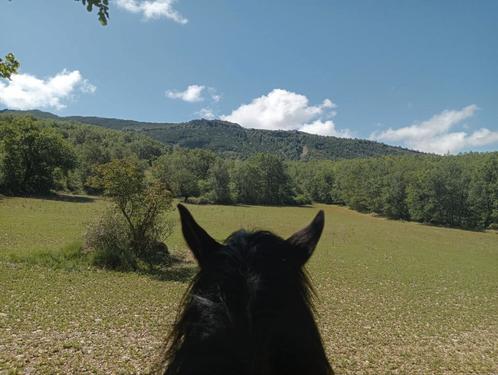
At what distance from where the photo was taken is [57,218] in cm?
2970

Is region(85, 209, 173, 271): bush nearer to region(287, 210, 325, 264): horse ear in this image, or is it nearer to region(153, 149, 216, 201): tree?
region(287, 210, 325, 264): horse ear

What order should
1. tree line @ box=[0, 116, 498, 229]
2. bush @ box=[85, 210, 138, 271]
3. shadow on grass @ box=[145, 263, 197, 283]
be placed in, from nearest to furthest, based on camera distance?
shadow on grass @ box=[145, 263, 197, 283]
bush @ box=[85, 210, 138, 271]
tree line @ box=[0, 116, 498, 229]

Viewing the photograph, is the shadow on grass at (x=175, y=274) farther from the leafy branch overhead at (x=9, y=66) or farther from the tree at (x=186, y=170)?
the tree at (x=186, y=170)

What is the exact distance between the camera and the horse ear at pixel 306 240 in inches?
63.4

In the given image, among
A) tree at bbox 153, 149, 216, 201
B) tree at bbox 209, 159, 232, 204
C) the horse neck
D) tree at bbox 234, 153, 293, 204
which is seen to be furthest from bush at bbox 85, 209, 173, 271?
tree at bbox 234, 153, 293, 204

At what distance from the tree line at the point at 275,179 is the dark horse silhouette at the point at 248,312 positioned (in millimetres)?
29156

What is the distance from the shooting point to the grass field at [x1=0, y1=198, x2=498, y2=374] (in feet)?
24.6

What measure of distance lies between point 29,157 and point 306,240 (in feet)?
188

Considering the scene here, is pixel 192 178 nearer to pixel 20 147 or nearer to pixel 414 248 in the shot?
pixel 20 147

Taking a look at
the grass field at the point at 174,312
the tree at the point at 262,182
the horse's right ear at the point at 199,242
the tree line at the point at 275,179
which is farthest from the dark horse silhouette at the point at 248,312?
the tree at the point at 262,182

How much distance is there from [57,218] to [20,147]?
2499 centimetres

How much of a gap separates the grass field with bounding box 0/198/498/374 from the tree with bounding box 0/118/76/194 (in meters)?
28.3

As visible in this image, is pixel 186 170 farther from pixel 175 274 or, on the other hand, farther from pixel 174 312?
pixel 174 312

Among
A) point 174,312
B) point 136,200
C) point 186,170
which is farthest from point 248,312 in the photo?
point 186,170
